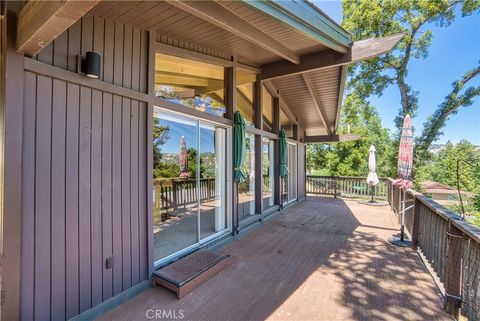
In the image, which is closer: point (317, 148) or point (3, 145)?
point (3, 145)

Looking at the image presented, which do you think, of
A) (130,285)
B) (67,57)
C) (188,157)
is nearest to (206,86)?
(188,157)

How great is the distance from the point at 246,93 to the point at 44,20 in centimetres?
472

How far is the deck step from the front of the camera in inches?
112

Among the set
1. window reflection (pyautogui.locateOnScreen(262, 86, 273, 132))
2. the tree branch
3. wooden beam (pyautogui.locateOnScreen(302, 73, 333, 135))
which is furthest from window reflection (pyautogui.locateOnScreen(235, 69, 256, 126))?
the tree branch

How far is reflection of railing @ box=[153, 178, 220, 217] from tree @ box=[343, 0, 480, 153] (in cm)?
1357

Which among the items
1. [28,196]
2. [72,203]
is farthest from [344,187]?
[28,196]

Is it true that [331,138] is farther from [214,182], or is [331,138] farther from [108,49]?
[108,49]

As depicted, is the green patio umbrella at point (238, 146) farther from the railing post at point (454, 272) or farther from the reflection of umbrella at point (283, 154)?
the railing post at point (454, 272)

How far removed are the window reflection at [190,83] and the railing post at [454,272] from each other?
3.81m

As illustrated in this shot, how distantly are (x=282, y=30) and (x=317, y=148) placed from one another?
72.8 ft

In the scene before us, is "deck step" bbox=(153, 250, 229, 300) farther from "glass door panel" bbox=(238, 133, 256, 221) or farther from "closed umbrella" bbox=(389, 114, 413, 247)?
"closed umbrella" bbox=(389, 114, 413, 247)

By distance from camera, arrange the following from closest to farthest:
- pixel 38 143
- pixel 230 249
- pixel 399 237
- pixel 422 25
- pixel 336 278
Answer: pixel 38 143, pixel 336 278, pixel 230 249, pixel 399 237, pixel 422 25

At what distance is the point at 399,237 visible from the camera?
16.3 feet

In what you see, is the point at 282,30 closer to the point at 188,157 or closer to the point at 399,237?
the point at 188,157
